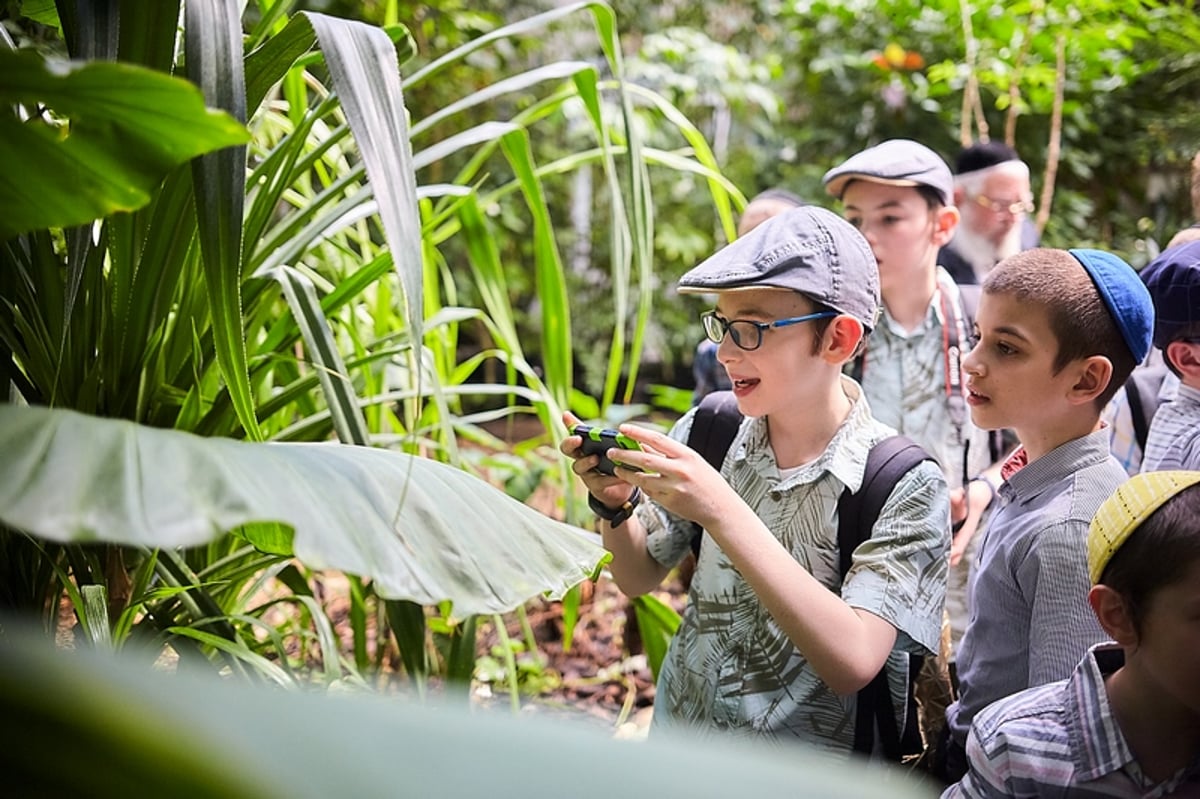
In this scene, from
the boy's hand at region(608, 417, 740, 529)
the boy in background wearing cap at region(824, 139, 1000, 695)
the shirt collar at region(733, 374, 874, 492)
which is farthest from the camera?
the boy in background wearing cap at region(824, 139, 1000, 695)

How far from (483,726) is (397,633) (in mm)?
738

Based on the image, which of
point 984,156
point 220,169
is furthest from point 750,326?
point 984,156

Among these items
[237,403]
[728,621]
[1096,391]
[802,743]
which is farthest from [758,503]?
[237,403]

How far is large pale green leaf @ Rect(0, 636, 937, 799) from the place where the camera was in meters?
0.21

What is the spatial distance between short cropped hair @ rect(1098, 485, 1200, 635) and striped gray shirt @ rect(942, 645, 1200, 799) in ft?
0.19

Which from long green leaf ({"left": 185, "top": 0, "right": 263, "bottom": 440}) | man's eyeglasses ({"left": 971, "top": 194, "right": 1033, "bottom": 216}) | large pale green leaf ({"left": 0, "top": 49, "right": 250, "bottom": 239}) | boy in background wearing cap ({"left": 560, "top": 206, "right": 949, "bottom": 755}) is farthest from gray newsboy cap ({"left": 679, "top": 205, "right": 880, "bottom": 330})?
man's eyeglasses ({"left": 971, "top": 194, "right": 1033, "bottom": 216})

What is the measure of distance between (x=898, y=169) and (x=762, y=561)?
78 cm

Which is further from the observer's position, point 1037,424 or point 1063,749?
point 1037,424

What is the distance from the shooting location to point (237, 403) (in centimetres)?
69

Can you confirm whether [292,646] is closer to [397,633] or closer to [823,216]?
[397,633]

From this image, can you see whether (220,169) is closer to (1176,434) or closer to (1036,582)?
(1036,582)

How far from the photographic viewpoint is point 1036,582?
862 millimetres

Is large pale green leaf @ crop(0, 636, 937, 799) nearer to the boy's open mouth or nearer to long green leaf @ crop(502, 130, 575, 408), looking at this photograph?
the boy's open mouth

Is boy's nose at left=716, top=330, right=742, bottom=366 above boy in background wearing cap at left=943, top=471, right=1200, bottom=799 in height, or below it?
above
